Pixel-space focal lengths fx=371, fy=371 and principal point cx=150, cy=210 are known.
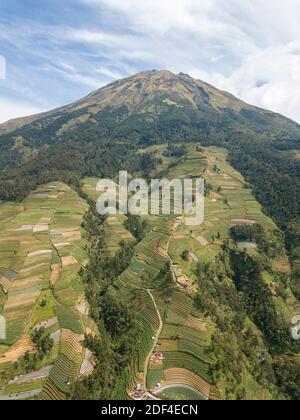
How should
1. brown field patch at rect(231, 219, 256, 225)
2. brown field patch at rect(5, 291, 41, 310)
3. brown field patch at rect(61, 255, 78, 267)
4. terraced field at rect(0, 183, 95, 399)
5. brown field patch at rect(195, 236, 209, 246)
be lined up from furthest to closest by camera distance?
brown field patch at rect(231, 219, 256, 225) < brown field patch at rect(195, 236, 209, 246) < brown field patch at rect(61, 255, 78, 267) < brown field patch at rect(5, 291, 41, 310) < terraced field at rect(0, 183, 95, 399)

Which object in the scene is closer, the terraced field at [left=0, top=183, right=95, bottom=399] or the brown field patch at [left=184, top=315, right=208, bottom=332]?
the terraced field at [left=0, top=183, right=95, bottom=399]

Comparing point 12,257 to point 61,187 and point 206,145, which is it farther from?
point 206,145

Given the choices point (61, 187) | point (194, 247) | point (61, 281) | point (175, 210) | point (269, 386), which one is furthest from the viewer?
point (61, 187)

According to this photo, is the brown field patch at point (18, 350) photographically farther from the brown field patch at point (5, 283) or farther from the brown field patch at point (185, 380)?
the brown field patch at point (185, 380)

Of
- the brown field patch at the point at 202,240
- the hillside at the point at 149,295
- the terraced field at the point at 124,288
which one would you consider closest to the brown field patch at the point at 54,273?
the terraced field at the point at 124,288

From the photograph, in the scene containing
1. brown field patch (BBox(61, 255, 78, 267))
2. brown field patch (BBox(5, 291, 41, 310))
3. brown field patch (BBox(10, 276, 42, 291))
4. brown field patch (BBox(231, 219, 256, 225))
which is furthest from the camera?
brown field patch (BBox(231, 219, 256, 225))

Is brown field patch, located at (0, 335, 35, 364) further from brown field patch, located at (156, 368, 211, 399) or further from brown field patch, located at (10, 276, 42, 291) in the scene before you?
brown field patch, located at (156, 368, 211, 399)

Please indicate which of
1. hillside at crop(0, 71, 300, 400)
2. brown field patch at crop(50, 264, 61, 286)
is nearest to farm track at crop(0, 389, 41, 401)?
hillside at crop(0, 71, 300, 400)
